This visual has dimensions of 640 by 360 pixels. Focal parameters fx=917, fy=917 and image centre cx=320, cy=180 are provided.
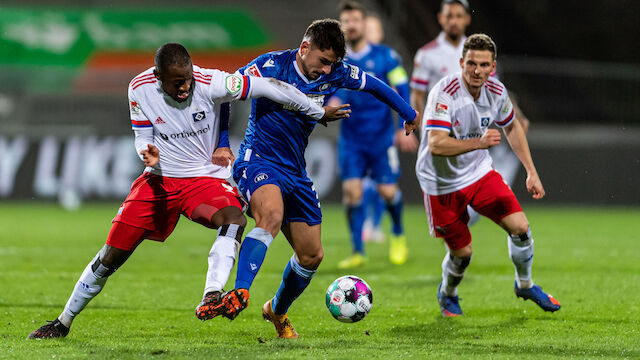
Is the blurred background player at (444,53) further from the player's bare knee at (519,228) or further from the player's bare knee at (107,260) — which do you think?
the player's bare knee at (107,260)

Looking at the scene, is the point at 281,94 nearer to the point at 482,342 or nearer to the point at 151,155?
the point at 151,155

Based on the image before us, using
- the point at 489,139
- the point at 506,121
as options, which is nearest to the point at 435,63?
the point at 506,121

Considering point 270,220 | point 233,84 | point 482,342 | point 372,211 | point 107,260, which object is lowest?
point 372,211

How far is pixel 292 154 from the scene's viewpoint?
19.0 ft

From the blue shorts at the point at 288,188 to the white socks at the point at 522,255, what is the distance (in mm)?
1665

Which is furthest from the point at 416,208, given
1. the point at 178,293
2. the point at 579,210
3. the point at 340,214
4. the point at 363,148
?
the point at 178,293

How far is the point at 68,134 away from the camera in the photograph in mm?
17625

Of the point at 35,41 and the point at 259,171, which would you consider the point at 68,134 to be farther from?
the point at 259,171

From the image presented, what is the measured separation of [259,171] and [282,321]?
0.99 m

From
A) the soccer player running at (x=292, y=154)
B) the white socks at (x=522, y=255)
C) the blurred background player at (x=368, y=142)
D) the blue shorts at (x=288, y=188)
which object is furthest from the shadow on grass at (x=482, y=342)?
the blurred background player at (x=368, y=142)

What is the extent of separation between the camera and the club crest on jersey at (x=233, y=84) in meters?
5.46

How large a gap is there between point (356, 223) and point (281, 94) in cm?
479

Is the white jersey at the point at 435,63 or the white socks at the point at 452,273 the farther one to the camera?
the white jersey at the point at 435,63

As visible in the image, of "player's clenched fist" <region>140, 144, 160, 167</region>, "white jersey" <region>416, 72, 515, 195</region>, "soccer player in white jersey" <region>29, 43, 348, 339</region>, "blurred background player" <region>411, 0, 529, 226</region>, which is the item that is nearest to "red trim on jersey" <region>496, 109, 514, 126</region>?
"white jersey" <region>416, 72, 515, 195</region>
